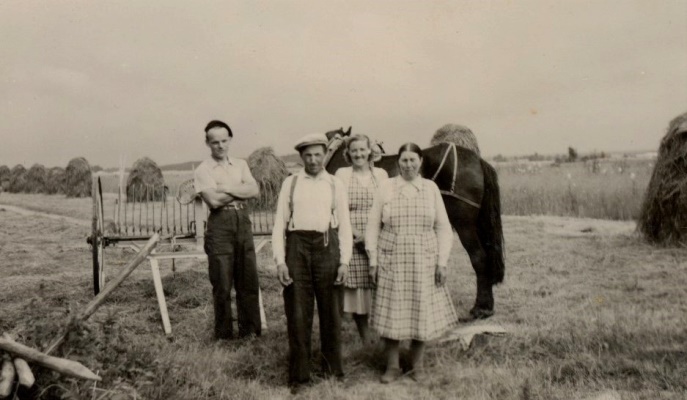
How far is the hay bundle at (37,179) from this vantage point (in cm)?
3285

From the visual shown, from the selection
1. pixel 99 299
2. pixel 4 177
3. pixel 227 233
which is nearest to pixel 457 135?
pixel 227 233

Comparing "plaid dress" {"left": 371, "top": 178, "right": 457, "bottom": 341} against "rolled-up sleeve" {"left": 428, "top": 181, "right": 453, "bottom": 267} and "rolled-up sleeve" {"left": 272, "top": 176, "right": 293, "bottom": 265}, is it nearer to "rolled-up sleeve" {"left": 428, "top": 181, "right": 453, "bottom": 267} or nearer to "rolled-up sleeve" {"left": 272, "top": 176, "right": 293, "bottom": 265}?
"rolled-up sleeve" {"left": 428, "top": 181, "right": 453, "bottom": 267}

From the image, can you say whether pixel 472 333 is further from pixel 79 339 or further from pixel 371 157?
pixel 79 339

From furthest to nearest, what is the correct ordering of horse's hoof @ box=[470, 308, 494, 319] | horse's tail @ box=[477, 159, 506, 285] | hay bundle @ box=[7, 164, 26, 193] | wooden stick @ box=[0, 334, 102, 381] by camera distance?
hay bundle @ box=[7, 164, 26, 193] → horse's tail @ box=[477, 159, 506, 285] → horse's hoof @ box=[470, 308, 494, 319] → wooden stick @ box=[0, 334, 102, 381]

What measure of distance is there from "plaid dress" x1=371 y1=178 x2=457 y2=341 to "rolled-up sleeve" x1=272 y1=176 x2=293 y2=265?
2.35 feet

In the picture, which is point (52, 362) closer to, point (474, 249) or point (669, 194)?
point (474, 249)

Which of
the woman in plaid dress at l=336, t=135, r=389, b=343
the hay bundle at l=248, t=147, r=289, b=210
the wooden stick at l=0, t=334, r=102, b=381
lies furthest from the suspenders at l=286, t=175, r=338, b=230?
the hay bundle at l=248, t=147, r=289, b=210

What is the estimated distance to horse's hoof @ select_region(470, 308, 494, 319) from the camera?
5.56 metres

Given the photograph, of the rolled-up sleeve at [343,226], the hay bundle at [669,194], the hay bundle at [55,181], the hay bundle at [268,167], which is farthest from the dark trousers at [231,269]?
the hay bundle at [55,181]

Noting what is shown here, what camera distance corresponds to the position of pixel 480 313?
5.58 metres

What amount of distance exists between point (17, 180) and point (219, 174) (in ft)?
120

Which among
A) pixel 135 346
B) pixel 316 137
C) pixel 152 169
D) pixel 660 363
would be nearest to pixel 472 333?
pixel 660 363

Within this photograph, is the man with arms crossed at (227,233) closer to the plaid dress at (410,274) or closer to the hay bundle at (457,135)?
the plaid dress at (410,274)

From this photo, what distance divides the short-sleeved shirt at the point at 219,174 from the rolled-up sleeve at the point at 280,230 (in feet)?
2.96
